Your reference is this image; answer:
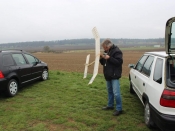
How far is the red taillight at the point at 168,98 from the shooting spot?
285 centimetres

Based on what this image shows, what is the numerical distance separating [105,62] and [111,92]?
0.85 meters

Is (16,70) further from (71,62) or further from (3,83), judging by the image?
(71,62)

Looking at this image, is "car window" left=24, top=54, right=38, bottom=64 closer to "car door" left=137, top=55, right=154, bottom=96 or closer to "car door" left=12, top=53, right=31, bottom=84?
"car door" left=12, top=53, right=31, bottom=84

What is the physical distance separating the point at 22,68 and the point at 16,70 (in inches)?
14.8

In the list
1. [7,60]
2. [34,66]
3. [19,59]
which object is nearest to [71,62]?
[34,66]

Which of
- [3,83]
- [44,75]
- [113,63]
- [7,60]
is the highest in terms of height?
[7,60]

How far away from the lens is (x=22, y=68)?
21.3 feet

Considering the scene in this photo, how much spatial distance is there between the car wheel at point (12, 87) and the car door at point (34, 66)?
48.8 inches

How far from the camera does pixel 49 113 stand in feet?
14.6

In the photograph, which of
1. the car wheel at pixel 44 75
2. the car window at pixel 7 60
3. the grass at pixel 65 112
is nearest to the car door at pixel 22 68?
the car window at pixel 7 60

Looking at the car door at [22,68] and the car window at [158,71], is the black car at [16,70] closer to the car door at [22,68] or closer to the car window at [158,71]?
the car door at [22,68]

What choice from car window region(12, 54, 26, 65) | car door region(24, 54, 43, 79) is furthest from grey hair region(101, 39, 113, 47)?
car door region(24, 54, 43, 79)

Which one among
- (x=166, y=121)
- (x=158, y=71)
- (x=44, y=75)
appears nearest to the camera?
(x=166, y=121)

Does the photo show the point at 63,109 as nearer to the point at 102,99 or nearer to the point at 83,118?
the point at 83,118
